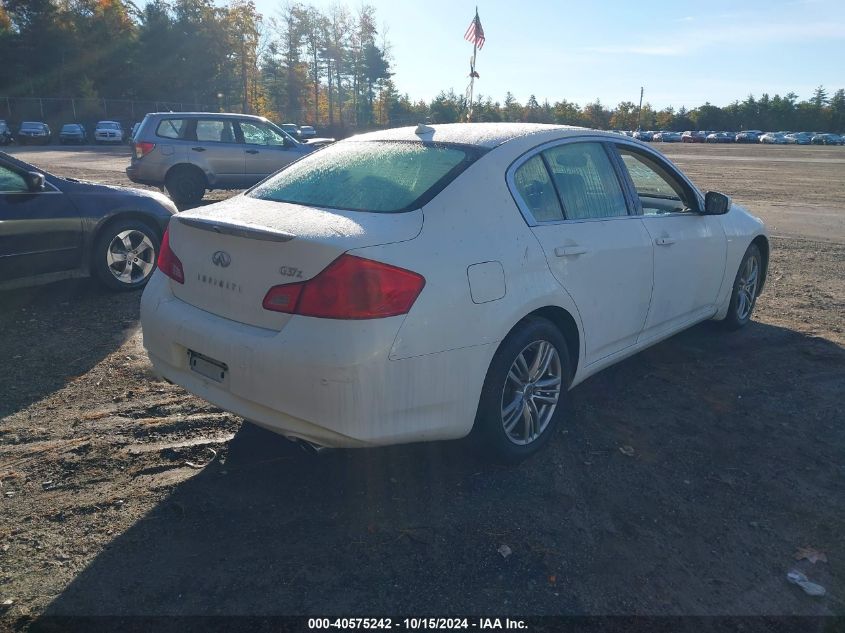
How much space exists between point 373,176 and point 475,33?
87.5ft

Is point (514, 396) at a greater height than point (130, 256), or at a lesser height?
lesser

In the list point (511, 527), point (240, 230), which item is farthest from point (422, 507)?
point (240, 230)

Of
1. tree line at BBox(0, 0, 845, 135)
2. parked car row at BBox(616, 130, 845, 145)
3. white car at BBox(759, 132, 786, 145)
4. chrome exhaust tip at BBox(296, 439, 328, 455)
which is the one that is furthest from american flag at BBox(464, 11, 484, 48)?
white car at BBox(759, 132, 786, 145)

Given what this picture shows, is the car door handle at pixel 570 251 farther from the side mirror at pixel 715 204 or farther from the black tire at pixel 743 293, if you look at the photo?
the black tire at pixel 743 293

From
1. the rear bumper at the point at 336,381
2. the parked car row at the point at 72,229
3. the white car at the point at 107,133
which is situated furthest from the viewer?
the white car at the point at 107,133

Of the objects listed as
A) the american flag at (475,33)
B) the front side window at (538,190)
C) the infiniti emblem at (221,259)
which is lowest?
the infiniti emblem at (221,259)

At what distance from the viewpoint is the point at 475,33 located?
90.7 feet

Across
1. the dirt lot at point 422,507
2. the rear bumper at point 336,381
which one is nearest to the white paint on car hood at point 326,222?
the rear bumper at point 336,381

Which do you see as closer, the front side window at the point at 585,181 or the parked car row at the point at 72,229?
the front side window at the point at 585,181

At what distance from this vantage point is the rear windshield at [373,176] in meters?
3.22

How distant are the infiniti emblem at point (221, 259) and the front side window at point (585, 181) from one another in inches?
71.3

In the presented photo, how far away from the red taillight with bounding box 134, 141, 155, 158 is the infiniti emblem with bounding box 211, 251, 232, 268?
37.5 feet

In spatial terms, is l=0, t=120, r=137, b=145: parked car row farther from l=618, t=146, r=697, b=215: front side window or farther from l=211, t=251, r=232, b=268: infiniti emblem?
l=211, t=251, r=232, b=268: infiniti emblem

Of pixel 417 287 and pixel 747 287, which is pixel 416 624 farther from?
pixel 747 287
